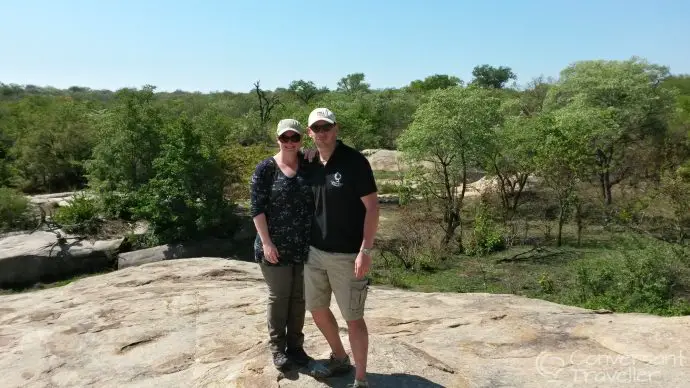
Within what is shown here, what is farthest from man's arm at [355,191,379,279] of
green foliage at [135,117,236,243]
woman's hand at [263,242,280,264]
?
green foliage at [135,117,236,243]

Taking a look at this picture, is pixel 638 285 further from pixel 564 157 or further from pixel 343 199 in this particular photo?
pixel 343 199

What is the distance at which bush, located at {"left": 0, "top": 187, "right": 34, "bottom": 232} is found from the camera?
1407cm

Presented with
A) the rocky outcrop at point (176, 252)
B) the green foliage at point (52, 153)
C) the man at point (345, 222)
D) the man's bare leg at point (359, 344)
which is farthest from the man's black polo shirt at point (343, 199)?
the green foliage at point (52, 153)

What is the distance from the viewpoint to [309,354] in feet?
13.0

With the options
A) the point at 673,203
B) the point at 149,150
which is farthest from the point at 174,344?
the point at 673,203

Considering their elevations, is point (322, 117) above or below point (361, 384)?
above

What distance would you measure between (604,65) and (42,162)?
21760 millimetres

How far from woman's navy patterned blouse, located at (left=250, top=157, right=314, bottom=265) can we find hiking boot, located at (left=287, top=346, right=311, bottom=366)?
26.3 inches

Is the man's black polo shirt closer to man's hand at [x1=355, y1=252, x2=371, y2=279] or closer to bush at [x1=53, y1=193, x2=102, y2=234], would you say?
man's hand at [x1=355, y1=252, x2=371, y2=279]

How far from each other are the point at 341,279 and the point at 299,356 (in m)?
0.83

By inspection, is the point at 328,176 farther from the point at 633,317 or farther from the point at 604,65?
the point at 604,65

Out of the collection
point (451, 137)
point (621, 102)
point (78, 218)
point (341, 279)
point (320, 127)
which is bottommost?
point (78, 218)

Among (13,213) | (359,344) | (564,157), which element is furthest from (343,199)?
(13,213)

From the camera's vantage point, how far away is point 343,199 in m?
3.17
